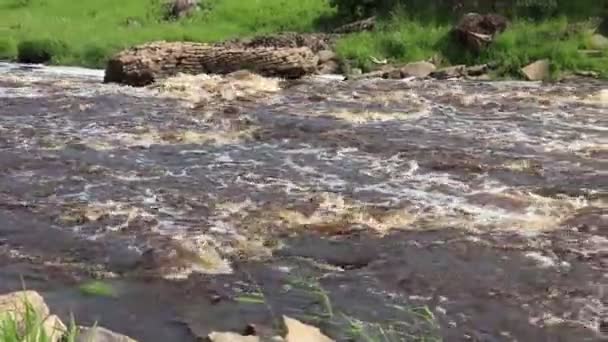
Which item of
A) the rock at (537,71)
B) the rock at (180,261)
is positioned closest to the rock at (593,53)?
the rock at (537,71)

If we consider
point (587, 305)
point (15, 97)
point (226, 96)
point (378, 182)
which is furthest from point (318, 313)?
point (15, 97)

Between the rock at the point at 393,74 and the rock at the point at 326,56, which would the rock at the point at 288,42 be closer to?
the rock at the point at 326,56

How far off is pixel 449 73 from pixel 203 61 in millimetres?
5374

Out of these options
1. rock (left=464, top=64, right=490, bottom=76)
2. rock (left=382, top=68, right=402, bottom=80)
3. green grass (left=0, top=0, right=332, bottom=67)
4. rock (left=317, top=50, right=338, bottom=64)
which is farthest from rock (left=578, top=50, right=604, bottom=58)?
green grass (left=0, top=0, right=332, bottom=67)

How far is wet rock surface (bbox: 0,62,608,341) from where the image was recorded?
24.4 feet

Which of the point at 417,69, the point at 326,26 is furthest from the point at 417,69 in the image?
the point at 326,26

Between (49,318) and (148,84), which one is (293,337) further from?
(148,84)

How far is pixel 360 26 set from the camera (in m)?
24.4

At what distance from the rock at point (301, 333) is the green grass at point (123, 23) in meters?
18.2

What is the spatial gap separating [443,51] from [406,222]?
12693 millimetres

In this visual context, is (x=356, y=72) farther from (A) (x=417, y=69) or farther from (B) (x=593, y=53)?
(B) (x=593, y=53)

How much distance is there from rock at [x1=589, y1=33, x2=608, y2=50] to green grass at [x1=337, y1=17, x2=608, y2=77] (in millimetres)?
88

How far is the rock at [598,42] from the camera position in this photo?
20625 mm

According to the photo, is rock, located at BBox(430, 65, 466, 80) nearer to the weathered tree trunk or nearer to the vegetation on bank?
the vegetation on bank
